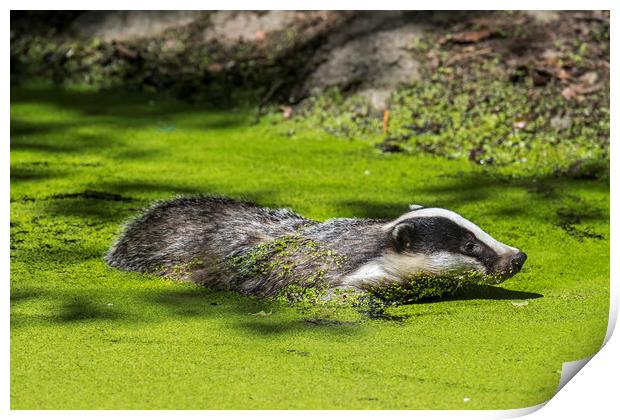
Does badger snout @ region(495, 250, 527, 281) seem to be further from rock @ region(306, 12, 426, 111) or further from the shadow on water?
rock @ region(306, 12, 426, 111)

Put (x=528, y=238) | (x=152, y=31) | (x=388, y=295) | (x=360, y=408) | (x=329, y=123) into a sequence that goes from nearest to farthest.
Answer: (x=360, y=408), (x=388, y=295), (x=528, y=238), (x=329, y=123), (x=152, y=31)

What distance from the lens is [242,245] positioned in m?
5.37

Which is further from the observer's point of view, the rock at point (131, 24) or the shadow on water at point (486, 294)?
the rock at point (131, 24)

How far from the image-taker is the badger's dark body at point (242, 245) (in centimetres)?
513

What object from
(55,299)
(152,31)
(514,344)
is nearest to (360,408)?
(514,344)

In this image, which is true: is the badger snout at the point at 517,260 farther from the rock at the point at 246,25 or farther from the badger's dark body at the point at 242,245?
the rock at the point at 246,25

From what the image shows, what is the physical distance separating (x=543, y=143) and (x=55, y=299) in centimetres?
438

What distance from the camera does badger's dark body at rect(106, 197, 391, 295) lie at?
16.8ft

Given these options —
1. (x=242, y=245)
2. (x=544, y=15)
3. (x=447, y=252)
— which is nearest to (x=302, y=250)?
(x=242, y=245)

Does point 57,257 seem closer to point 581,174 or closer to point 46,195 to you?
point 46,195

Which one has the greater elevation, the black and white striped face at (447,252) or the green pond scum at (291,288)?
the black and white striped face at (447,252)

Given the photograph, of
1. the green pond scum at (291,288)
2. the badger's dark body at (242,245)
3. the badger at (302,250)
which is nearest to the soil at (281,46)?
the green pond scum at (291,288)

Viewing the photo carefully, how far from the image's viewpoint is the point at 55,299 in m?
5.09

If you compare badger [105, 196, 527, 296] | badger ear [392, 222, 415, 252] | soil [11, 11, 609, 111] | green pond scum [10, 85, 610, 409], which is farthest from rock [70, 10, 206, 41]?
badger ear [392, 222, 415, 252]
